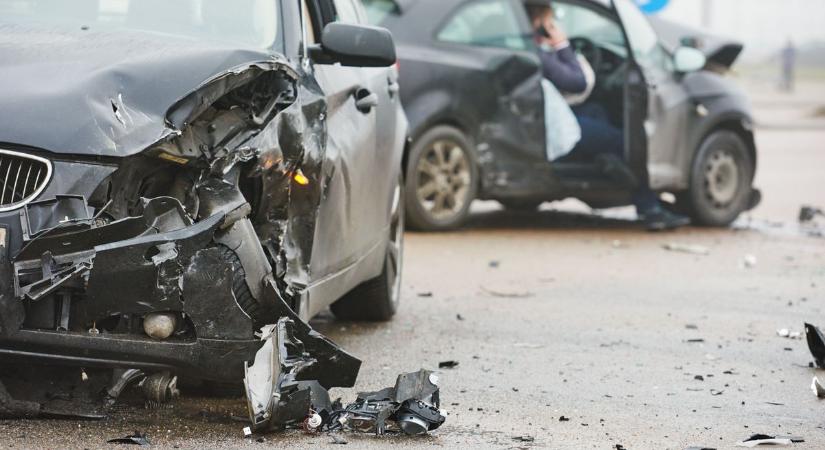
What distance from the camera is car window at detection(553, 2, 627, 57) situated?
1303 centimetres

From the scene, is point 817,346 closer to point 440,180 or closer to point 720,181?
point 440,180

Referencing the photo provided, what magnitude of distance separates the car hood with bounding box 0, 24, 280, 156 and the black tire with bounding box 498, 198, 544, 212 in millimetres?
7752

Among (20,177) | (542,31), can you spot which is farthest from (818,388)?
(542,31)

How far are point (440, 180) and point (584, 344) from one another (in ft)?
16.2

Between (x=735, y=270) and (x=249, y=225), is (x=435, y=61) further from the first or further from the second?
(x=249, y=225)

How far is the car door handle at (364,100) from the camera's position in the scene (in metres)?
6.84

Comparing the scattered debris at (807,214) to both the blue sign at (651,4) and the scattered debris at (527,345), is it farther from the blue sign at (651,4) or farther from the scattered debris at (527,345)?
the scattered debris at (527,345)

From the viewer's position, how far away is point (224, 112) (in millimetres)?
5395

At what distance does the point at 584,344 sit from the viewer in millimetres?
7676

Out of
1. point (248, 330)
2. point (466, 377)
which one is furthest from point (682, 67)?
point (248, 330)

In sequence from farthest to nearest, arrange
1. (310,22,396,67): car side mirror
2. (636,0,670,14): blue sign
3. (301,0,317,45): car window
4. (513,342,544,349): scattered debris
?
1. (636,0,670,14): blue sign
2. (513,342,544,349): scattered debris
3. (301,0,317,45): car window
4. (310,22,396,67): car side mirror

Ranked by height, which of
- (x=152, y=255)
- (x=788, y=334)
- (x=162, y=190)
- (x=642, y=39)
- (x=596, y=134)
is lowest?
(x=596, y=134)

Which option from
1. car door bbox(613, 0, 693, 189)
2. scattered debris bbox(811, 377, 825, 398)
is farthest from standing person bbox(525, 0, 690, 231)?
scattered debris bbox(811, 377, 825, 398)

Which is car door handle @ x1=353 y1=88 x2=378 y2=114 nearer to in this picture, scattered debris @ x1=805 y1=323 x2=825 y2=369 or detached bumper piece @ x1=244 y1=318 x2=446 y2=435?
detached bumper piece @ x1=244 y1=318 x2=446 y2=435
